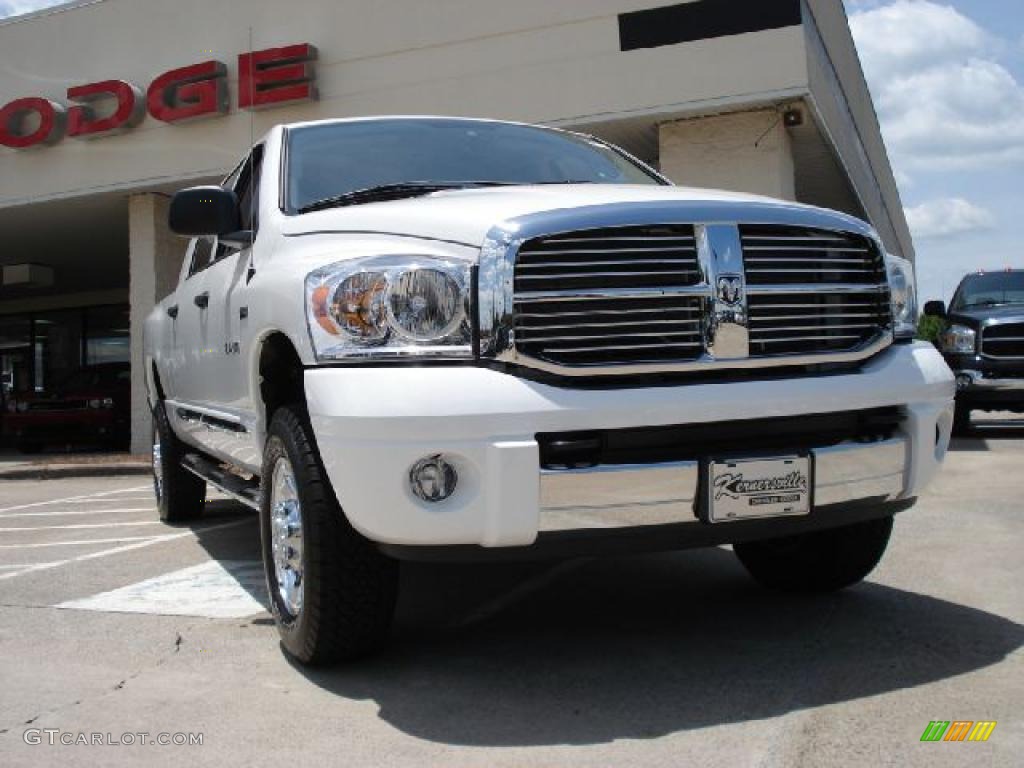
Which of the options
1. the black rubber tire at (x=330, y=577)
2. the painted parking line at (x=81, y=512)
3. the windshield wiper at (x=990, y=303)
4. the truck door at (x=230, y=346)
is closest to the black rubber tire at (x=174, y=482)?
the painted parking line at (x=81, y=512)

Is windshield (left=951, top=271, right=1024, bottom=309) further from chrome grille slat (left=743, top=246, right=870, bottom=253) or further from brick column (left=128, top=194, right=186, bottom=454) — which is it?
brick column (left=128, top=194, right=186, bottom=454)

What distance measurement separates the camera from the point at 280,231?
389 cm

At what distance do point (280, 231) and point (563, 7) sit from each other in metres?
8.33

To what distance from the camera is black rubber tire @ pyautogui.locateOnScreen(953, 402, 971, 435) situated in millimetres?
11866

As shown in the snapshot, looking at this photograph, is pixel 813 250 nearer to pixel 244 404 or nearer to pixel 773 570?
pixel 773 570

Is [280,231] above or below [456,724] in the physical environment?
above

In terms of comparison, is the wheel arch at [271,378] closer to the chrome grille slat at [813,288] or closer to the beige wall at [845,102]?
the chrome grille slat at [813,288]

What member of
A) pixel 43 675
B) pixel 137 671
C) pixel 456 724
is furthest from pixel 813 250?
pixel 43 675

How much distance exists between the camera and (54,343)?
27.2 m

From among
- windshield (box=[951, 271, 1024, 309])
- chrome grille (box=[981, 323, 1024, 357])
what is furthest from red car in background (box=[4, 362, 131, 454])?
chrome grille (box=[981, 323, 1024, 357])

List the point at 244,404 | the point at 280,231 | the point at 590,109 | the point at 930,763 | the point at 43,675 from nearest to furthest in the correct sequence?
the point at 930,763, the point at 43,675, the point at 280,231, the point at 244,404, the point at 590,109

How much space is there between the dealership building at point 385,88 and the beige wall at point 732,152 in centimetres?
2

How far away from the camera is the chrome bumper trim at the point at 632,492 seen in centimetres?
292

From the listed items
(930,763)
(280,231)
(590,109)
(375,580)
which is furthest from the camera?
(590,109)
